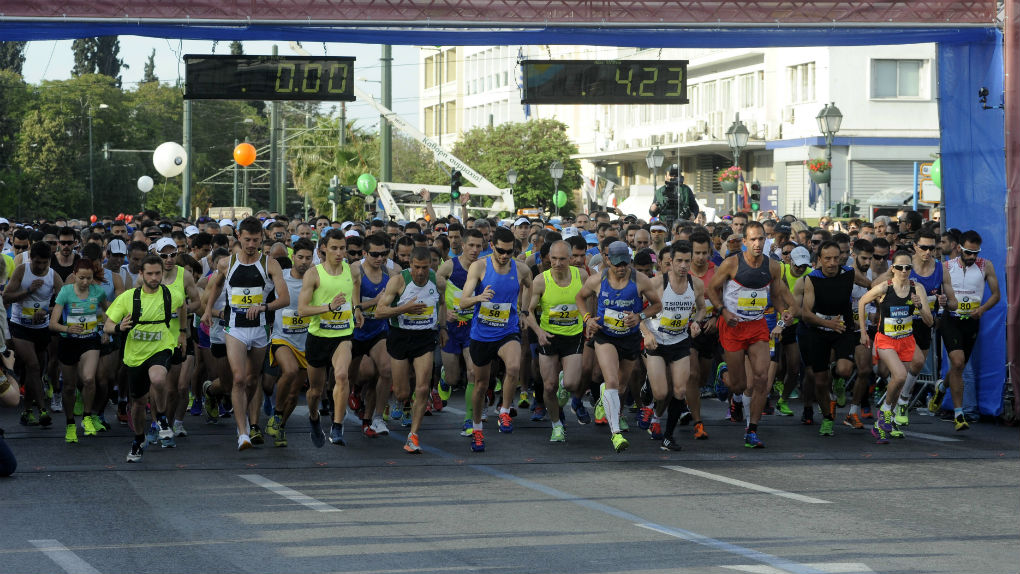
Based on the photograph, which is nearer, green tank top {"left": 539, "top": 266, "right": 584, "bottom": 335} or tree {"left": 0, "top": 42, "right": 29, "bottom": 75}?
green tank top {"left": 539, "top": 266, "right": 584, "bottom": 335}

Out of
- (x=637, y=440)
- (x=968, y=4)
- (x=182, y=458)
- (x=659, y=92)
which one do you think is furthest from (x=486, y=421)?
(x=968, y=4)

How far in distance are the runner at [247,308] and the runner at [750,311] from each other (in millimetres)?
3923

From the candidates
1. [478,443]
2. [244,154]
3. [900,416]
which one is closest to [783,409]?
[900,416]

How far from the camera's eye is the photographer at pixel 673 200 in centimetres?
2512

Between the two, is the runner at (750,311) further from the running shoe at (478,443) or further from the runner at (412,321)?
the runner at (412,321)

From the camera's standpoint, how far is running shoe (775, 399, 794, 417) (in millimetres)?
15594

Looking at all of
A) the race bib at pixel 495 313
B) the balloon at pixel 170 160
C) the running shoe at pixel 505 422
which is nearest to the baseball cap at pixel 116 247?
the race bib at pixel 495 313

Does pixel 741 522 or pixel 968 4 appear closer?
pixel 741 522

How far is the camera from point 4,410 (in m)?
15.5

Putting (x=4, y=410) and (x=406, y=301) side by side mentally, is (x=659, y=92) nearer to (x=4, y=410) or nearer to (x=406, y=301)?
(x=406, y=301)

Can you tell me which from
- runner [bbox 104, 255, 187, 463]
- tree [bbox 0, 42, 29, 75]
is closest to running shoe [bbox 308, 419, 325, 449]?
runner [bbox 104, 255, 187, 463]

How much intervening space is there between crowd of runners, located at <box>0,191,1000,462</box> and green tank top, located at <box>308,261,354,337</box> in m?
0.01

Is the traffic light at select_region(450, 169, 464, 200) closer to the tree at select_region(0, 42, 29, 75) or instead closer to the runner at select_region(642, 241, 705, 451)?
the runner at select_region(642, 241, 705, 451)

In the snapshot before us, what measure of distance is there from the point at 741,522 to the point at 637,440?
14.0ft
